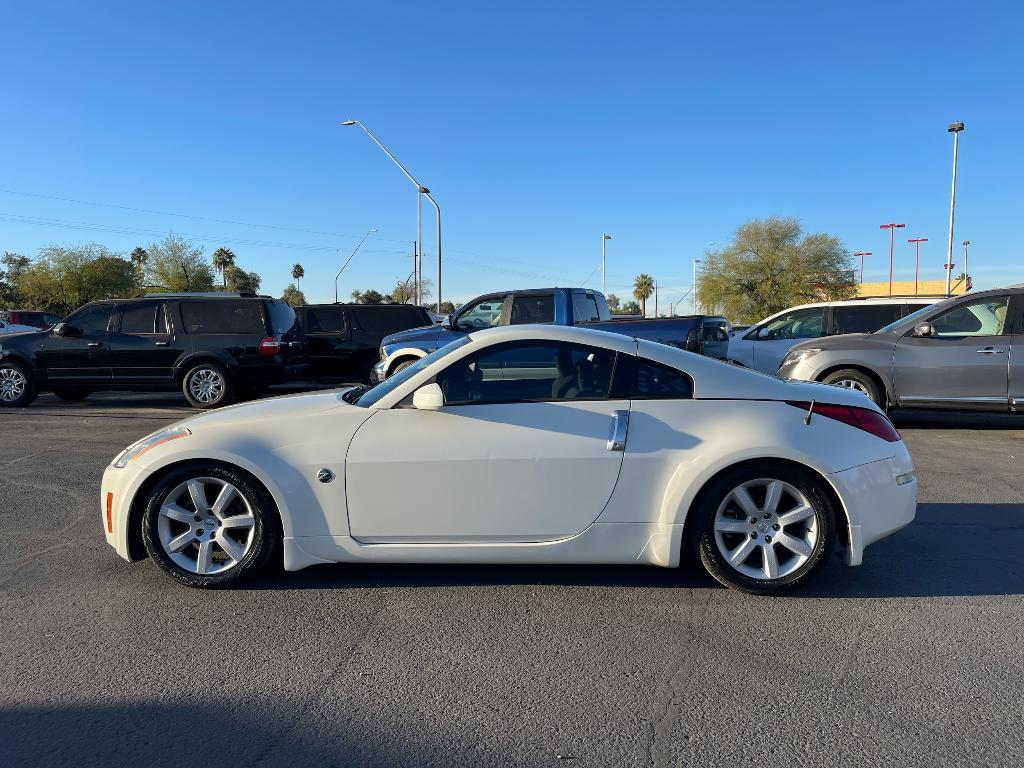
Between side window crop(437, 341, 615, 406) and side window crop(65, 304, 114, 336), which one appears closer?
side window crop(437, 341, 615, 406)

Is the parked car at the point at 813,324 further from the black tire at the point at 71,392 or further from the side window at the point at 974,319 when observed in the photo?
the black tire at the point at 71,392

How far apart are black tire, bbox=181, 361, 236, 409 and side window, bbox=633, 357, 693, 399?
29.9 feet

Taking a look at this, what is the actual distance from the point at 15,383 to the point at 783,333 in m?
12.7

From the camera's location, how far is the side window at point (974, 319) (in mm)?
8914

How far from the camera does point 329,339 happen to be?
14.1 meters

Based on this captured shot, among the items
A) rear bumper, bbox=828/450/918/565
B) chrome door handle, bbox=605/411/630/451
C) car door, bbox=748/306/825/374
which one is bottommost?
rear bumper, bbox=828/450/918/565

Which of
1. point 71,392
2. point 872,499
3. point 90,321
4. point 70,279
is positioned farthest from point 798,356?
point 70,279

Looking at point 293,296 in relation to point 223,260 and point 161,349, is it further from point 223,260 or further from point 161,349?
point 161,349

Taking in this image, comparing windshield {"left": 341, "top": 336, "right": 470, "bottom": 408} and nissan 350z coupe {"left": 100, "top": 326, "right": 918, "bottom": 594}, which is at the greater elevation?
windshield {"left": 341, "top": 336, "right": 470, "bottom": 408}

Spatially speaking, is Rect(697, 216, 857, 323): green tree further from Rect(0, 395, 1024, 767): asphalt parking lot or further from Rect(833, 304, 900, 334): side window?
Rect(0, 395, 1024, 767): asphalt parking lot

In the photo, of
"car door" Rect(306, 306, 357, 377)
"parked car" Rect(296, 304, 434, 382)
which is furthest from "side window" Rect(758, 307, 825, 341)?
"car door" Rect(306, 306, 357, 377)

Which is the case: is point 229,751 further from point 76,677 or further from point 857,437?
point 857,437

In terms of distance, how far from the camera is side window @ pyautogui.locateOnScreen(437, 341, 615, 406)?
13.0 feet

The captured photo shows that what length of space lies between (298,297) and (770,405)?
243 feet
